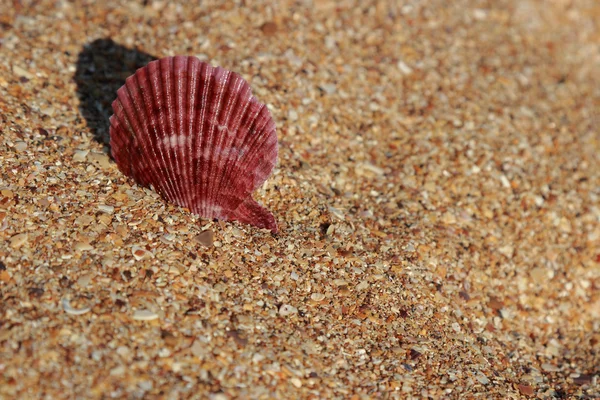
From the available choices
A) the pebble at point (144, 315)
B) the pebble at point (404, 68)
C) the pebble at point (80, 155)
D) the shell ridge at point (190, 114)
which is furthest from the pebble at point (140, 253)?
the pebble at point (404, 68)

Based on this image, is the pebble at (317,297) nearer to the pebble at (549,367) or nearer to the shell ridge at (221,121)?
the shell ridge at (221,121)

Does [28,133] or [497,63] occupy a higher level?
[497,63]

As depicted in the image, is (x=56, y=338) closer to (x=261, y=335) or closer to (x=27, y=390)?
(x=27, y=390)

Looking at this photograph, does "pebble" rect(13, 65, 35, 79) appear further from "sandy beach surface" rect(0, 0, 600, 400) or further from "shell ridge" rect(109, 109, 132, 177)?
"shell ridge" rect(109, 109, 132, 177)

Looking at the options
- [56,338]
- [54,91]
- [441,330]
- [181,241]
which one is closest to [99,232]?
[181,241]

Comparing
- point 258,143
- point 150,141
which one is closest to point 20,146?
point 150,141

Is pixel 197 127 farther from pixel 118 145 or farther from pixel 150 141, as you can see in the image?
pixel 118 145
